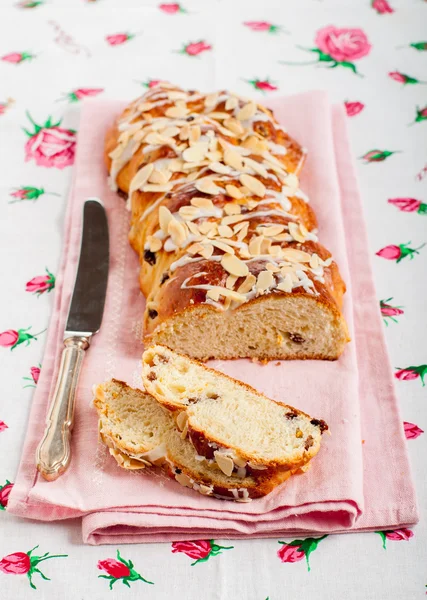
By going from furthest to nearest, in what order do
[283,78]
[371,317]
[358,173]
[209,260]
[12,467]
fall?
[283,78] → [358,173] → [371,317] → [209,260] → [12,467]

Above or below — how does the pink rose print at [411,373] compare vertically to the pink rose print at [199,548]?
above

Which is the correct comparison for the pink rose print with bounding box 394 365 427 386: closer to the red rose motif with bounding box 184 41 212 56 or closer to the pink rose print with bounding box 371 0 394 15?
the red rose motif with bounding box 184 41 212 56

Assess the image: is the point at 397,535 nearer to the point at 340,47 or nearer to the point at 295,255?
the point at 295,255

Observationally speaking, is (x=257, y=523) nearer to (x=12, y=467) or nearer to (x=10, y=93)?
(x=12, y=467)

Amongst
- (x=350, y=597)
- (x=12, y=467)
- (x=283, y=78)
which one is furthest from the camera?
(x=283, y=78)

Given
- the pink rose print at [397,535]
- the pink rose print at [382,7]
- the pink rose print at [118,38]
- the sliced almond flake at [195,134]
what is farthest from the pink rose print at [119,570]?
the pink rose print at [382,7]

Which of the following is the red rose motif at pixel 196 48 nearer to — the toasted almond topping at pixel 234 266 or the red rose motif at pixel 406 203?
the red rose motif at pixel 406 203

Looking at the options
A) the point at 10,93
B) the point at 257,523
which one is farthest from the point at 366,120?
the point at 257,523
